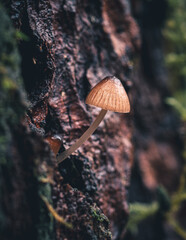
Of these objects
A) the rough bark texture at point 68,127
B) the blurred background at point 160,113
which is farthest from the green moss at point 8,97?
the blurred background at point 160,113

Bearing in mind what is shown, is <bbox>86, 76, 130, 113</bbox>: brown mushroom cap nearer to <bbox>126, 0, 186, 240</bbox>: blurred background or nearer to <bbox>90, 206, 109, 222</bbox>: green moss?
<bbox>90, 206, 109, 222</bbox>: green moss

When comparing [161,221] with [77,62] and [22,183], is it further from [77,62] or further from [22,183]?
[22,183]

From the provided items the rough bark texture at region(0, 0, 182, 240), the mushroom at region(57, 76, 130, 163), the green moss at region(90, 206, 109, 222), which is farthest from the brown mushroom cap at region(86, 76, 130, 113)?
the green moss at region(90, 206, 109, 222)

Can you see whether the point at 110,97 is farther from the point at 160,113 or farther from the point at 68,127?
the point at 160,113

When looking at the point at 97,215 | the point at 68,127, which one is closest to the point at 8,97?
the point at 68,127

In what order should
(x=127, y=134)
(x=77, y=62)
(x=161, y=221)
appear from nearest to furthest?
(x=77, y=62)
(x=127, y=134)
(x=161, y=221)

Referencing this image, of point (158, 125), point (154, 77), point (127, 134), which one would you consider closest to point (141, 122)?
point (158, 125)
